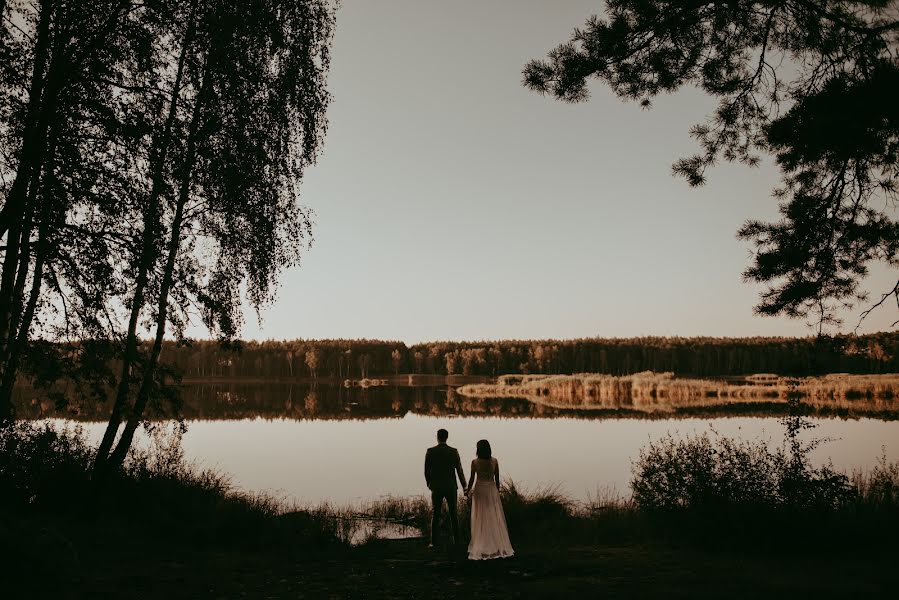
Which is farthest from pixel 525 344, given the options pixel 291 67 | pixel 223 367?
pixel 291 67

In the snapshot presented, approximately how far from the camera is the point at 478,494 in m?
10.6

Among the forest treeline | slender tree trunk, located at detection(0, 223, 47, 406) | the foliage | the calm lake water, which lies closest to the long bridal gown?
the foliage

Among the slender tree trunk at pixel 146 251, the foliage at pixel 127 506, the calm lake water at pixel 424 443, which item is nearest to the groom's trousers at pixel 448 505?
the foliage at pixel 127 506

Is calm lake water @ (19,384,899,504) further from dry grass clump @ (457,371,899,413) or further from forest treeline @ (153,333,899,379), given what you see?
forest treeline @ (153,333,899,379)

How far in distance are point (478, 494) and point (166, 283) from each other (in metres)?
7.72

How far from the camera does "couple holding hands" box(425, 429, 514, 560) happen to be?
10.2 meters

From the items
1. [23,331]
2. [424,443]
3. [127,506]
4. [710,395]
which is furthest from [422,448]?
[710,395]

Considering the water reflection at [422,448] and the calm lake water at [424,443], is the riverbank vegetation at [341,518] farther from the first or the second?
the water reflection at [422,448]

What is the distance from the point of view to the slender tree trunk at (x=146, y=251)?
36.6 ft

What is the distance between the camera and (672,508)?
11.7m

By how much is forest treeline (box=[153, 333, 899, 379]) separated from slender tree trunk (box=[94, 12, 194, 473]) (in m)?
132

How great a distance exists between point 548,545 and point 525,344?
165162 mm

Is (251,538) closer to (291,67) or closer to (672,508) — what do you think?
(672,508)

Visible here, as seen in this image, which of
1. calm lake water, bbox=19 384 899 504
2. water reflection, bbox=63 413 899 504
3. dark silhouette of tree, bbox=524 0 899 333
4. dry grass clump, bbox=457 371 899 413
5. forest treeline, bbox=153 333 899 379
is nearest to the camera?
dark silhouette of tree, bbox=524 0 899 333
